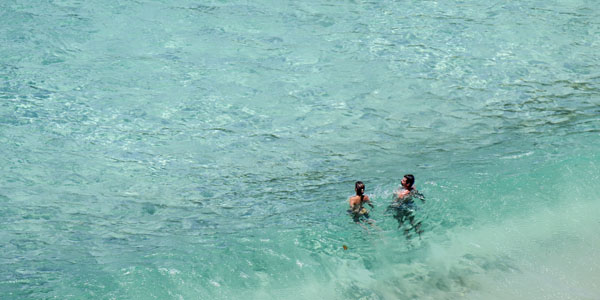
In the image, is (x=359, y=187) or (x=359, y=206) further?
(x=359, y=206)

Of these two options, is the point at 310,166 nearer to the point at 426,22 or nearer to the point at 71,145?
the point at 71,145

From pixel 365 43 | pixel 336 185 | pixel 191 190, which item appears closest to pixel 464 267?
pixel 336 185

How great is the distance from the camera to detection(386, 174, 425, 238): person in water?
28.3ft

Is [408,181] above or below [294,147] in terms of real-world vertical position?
above

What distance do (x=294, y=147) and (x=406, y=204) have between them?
105 inches

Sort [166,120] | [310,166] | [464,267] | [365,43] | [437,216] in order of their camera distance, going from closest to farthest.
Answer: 1. [464,267]
2. [437,216]
3. [310,166]
4. [166,120]
5. [365,43]

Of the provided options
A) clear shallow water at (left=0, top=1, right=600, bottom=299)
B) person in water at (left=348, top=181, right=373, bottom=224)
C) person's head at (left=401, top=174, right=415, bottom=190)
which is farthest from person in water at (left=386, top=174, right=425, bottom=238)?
person in water at (left=348, top=181, right=373, bottom=224)

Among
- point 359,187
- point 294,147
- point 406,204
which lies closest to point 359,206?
point 359,187

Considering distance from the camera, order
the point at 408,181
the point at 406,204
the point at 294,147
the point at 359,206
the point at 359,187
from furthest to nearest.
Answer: the point at 294,147 → the point at 406,204 → the point at 359,206 → the point at 408,181 → the point at 359,187

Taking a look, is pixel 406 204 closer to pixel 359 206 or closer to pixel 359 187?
pixel 359 206

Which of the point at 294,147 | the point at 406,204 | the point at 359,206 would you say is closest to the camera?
the point at 359,206

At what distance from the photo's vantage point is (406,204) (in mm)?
8812

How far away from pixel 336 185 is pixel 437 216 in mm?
1666

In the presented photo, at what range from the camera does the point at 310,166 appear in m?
10.2
